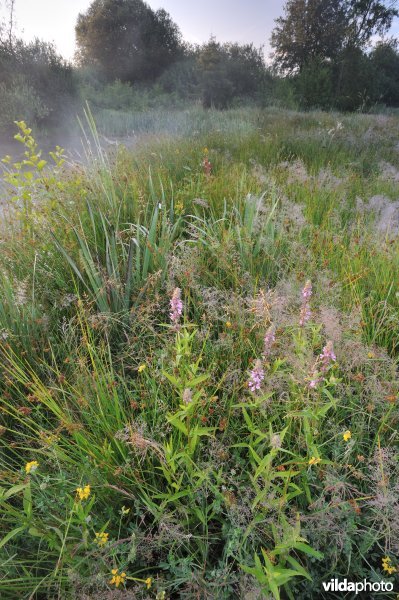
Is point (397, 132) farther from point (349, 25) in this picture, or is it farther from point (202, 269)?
point (349, 25)

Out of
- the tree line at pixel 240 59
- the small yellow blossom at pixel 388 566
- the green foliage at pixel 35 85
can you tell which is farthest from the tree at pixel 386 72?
the small yellow blossom at pixel 388 566

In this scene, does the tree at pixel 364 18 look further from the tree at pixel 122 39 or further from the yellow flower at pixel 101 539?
the yellow flower at pixel 101 539

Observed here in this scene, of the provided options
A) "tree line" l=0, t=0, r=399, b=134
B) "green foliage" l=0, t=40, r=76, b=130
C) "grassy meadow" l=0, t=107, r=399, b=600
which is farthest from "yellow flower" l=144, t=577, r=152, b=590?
"tree line" l=0, t=0, r=399, b=134

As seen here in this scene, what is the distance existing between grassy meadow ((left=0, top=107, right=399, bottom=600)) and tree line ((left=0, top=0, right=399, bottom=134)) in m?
11.6

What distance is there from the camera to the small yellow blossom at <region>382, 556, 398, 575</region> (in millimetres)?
1006

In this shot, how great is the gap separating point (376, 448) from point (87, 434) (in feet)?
3.36

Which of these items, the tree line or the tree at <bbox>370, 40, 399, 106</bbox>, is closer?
the tree line

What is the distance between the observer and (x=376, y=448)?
48.1 inches

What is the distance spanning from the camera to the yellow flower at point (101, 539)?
0.98 m

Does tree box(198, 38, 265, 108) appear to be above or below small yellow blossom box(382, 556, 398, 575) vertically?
above

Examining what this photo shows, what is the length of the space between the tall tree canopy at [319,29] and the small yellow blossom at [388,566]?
651 inches

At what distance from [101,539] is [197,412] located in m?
0.48

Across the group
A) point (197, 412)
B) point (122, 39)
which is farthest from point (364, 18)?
point (197, 412)

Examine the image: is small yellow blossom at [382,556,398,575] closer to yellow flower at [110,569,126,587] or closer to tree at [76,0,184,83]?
yellow flower at [110,569,126,587]
